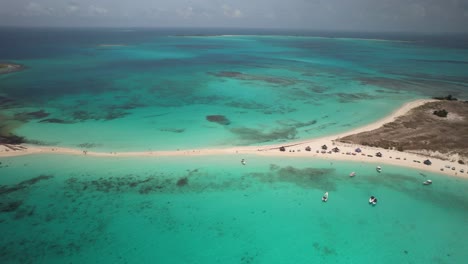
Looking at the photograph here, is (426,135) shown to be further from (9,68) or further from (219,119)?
(9,68)

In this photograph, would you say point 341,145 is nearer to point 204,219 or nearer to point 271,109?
point 271,109

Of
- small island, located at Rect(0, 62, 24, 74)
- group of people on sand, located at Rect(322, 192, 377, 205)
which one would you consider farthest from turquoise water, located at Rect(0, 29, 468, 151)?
group of people on sand, located at Rect(322, 192, 377, 205)

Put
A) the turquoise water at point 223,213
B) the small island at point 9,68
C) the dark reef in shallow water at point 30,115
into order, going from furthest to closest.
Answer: the small island at point 9,68
the dark reef in shallow water at point 30,115
the turquoise water at point 223,213

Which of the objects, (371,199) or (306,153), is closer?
(371,199)

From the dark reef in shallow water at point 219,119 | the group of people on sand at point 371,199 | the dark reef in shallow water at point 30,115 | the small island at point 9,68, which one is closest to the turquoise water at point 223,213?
the group of people on sand at point 371,199

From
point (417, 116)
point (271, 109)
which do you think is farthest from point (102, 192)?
point (417, 116)

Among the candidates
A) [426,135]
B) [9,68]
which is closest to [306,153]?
[426,135]

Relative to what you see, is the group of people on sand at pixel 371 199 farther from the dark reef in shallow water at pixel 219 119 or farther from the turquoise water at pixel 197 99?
the dark reef in shallow water at pixel 219 119
